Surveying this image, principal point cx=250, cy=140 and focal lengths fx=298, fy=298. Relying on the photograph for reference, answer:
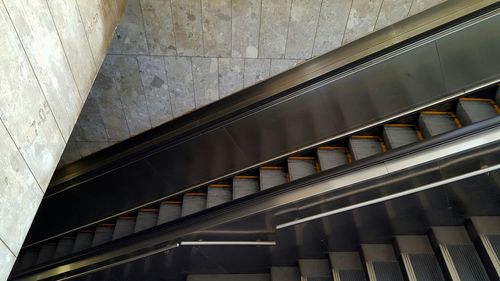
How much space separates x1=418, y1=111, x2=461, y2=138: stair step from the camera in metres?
2.75

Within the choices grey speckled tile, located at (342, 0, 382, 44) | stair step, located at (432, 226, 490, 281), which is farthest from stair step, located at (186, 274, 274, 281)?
grey speckled tile, located at (342, 0, 382, 44)

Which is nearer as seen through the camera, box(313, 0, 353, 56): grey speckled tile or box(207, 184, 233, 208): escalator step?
box(313, 0, 353, 56): grey speckled tile

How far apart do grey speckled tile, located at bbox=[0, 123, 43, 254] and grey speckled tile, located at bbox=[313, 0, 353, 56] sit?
2201mm

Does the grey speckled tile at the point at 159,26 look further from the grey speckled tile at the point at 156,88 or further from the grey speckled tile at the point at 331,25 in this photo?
the grey speckled tile at the point at 331,25

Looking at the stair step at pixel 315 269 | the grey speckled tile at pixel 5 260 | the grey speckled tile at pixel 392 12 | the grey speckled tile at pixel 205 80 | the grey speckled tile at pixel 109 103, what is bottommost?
the grey speckled tile at pixel 5 260

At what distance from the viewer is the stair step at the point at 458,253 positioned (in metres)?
2.15

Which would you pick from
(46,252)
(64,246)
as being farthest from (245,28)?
(46,252)

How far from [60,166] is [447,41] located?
4066 mm

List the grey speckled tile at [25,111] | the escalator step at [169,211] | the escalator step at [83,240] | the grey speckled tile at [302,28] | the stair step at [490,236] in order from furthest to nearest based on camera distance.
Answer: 1. the escalator step at [83,240]
2. the escalator step at [169,211]
3. the grey speckled tile at [302,28]
4. the stair step at [490,236]
5. the grey speckled tile at [25,111]

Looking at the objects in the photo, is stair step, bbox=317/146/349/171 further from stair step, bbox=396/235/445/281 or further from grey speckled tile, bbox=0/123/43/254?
grey speckled tile, bbox=0/123/43/254

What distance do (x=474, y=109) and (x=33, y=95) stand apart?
3.23 metres

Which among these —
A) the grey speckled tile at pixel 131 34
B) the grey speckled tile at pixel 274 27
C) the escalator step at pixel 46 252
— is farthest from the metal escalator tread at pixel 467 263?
the escalator step at pixel 46 252

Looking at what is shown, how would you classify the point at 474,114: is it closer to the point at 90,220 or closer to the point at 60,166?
the point at 60,166

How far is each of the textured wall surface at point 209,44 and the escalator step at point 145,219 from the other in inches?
61.1
